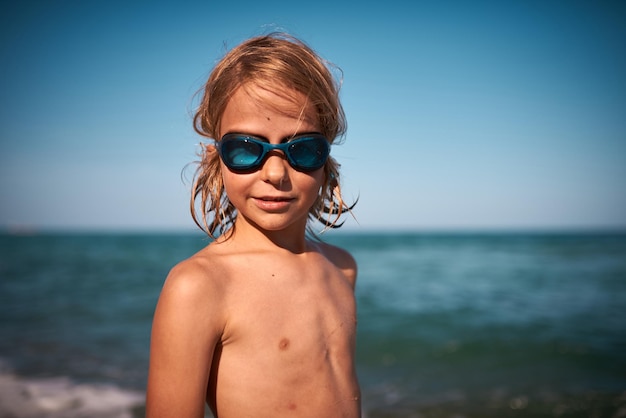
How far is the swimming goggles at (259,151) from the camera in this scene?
1597 mm

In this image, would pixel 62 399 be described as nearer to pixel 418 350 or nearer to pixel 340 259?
pixel 340 259

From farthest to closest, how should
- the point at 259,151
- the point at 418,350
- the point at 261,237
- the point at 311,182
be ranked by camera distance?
the point at 418,350 → the point at 261,237 → the point at 311,182 → the point at 259,151

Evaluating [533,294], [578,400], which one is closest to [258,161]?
[578,400]

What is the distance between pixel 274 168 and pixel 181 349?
0.71m

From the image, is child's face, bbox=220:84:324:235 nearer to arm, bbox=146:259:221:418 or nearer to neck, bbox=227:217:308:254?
neck, bbox=227:217:308:254

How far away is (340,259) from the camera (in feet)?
7.39

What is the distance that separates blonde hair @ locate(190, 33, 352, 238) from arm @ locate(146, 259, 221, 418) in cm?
55

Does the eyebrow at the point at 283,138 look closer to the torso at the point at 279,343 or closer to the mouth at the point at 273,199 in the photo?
the mouth at the point at 273,199

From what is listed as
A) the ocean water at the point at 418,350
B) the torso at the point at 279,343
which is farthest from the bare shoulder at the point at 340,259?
the ocean water at the point at 418,350

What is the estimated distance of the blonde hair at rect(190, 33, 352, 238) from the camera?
168 centimetres

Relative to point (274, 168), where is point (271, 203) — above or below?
below

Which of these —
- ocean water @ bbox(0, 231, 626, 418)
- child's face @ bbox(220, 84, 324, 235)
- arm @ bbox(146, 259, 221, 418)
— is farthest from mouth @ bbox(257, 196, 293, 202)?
ocean water @ bbox(0, 231, 626, 418)

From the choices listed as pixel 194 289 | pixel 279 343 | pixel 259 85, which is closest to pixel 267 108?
pixel 259 85

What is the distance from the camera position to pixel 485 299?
10711 millimetres
